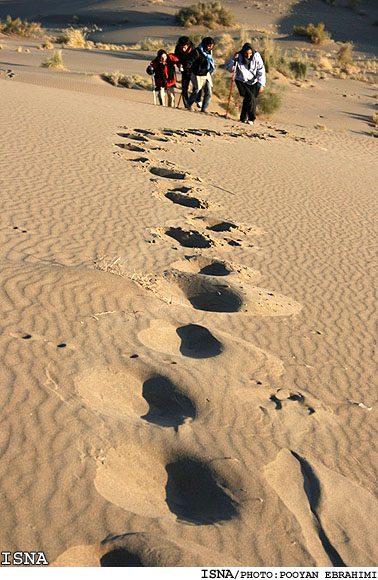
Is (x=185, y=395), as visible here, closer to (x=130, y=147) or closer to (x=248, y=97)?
(x=130, y=147)

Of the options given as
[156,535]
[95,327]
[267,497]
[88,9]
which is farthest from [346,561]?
[88,9]

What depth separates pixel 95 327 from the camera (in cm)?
504

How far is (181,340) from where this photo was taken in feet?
17.0

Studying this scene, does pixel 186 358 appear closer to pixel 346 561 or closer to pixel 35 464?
pixel 35 464

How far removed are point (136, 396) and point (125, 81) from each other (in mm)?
17818

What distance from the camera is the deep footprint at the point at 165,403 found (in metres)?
4.16

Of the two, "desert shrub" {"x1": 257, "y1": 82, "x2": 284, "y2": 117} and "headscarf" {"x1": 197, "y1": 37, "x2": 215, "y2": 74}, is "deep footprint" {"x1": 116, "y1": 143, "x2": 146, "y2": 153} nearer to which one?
"headscarf" {"x1": 197, "y1": 37, "x2": 215, "y2": 74}

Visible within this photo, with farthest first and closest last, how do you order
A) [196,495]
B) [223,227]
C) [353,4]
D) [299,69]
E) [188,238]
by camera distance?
[353,4]
[299,69]
[223,227]
[188,238]
[196,495]

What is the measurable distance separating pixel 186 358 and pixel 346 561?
1989 mm

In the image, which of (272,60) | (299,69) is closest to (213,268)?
(272,60)

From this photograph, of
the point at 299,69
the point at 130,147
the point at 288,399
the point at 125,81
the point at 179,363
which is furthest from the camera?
the point at 299,69

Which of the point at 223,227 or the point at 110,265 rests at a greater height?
the point at 110,265

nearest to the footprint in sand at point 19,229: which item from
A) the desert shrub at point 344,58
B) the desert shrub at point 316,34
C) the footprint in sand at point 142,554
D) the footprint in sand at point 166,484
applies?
the footprint in sand at point 166,484

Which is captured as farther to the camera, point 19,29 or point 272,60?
point 19,29
